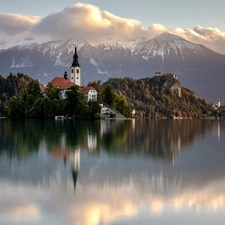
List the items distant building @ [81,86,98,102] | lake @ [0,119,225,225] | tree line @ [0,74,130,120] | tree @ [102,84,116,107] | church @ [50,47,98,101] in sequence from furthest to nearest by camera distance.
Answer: church @ [50,47,98,101] → distant building @ [81,86,98,102] → tree @ [102,84,116,107] → tree line @ [0,74,130,120] → lake @ [0,119,225,225]

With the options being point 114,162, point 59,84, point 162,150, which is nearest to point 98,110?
point 59,84

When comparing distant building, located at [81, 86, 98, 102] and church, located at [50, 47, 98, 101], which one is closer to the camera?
distant building, located at [81, 86, 98, 102]

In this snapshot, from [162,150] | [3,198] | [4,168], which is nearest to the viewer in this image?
[3,198]

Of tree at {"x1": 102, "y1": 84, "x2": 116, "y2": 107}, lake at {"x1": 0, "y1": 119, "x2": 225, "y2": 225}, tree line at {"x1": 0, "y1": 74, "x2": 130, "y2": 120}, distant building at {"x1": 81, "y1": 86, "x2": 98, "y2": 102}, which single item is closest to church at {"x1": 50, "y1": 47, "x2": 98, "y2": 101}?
distant building at {"x1": 81, "y1": 86, "x2": 98, "y2": 102}

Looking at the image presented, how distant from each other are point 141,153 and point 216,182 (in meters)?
10.9

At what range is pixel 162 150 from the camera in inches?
1232

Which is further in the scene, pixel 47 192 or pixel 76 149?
pixel 76 149

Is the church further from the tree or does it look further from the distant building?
the tree

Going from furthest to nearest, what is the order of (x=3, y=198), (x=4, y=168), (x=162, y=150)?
(x=162, y=150) → (x=4, y=168) → (x=3, y=198)

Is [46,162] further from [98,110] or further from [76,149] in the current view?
[98,110]

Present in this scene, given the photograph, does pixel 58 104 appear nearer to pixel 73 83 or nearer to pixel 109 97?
pixel 109 97

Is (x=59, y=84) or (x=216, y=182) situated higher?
(x=59, y=84)

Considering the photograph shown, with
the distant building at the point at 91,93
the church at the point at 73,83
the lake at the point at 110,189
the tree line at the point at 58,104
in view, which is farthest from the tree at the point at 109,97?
the lake at the point at 110,189

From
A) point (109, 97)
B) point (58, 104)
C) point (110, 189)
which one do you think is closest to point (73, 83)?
point (109, 97)
